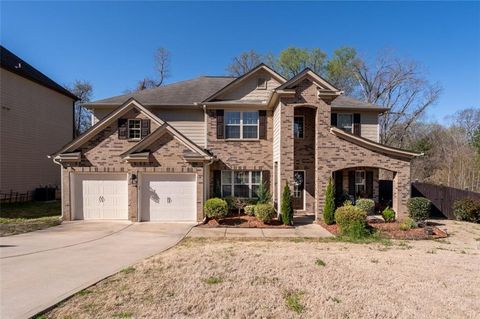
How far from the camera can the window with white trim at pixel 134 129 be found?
1338 centimetres

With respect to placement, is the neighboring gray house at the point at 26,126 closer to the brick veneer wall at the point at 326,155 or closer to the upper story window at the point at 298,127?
the brick veneer wall at the point at 326,155

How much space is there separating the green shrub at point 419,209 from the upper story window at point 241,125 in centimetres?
831

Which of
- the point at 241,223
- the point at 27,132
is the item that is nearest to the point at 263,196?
the point at 241,223

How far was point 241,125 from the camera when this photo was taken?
15125mm

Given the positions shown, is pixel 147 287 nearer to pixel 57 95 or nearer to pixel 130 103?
pixel 130 103

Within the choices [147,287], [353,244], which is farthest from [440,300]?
[147,287]

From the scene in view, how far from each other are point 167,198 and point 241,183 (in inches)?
164

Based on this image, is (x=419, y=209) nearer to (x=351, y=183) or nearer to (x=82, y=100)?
(x=351, y=183)

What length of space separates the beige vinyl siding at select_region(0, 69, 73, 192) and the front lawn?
7.37 feet

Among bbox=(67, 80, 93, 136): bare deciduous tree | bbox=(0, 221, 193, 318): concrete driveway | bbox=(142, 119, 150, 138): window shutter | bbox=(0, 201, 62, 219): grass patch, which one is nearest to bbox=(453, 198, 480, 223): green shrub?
bbox=(0, 221, 193, 318): concrete driveway

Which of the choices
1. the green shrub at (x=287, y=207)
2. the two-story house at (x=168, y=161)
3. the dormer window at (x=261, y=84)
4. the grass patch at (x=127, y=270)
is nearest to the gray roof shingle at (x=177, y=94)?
the two-story house at (x=168, y=161)

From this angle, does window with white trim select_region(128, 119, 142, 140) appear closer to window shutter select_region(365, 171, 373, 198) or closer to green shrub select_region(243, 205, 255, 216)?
green shrub select_region(243, 205, 255, 216)

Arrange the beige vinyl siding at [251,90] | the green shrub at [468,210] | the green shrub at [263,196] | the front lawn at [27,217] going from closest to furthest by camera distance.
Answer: the front lawn at [27,217]
the green shrub at [263,196]
the green shrub at [468,210]
the beige vinyl siding at [251,90]

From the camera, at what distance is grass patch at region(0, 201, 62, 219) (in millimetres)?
13894
